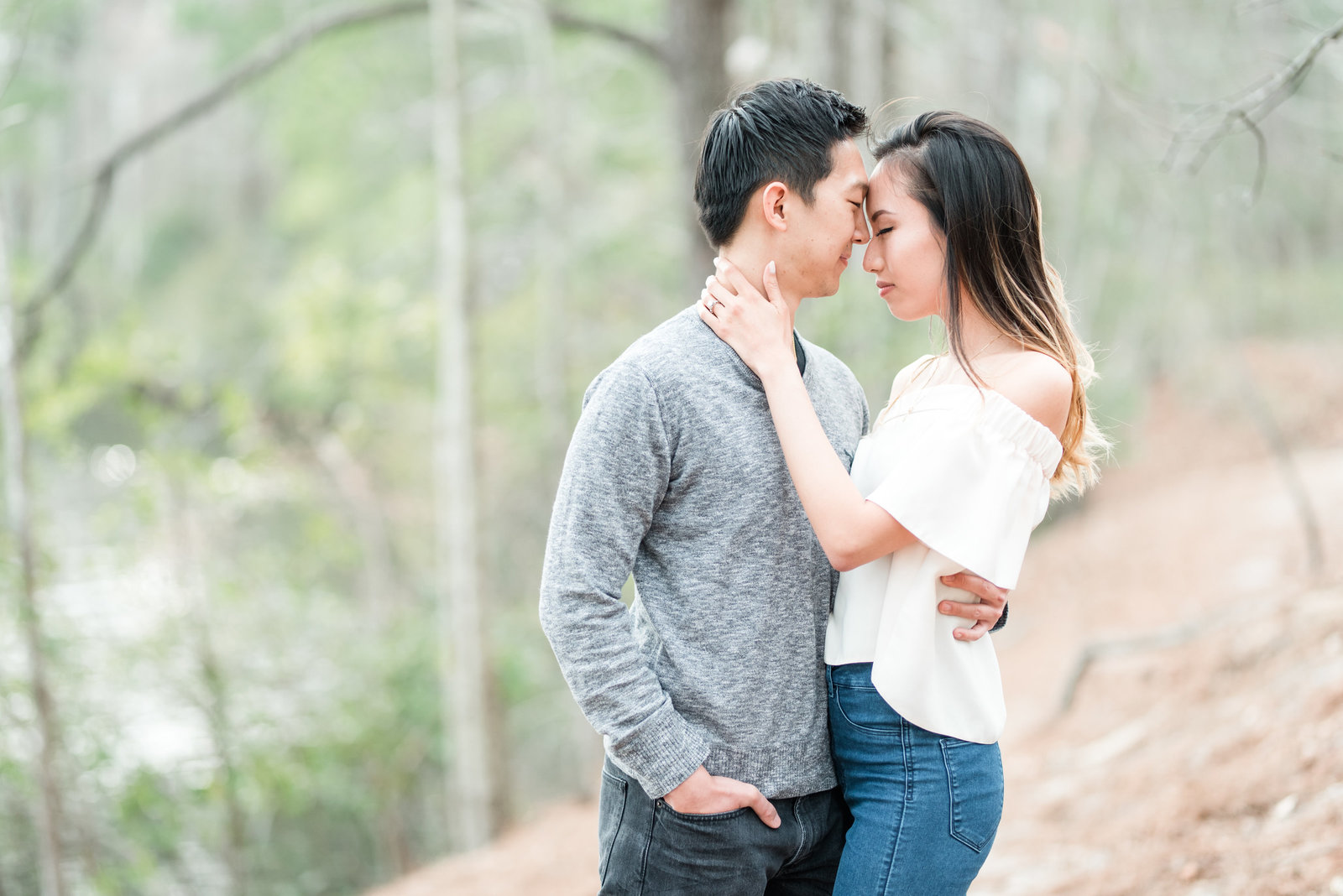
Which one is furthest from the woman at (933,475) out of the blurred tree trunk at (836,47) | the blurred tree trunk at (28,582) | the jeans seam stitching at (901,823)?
the blurred tree trunk at (28,582)

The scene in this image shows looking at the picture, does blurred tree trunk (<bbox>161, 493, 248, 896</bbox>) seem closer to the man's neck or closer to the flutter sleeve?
the man's neck

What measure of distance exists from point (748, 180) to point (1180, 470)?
51.6 feet

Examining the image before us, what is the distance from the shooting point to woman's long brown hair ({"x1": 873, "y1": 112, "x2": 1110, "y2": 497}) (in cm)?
188

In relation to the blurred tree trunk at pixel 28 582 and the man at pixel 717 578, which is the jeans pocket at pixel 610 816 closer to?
the man at pixel 717 578

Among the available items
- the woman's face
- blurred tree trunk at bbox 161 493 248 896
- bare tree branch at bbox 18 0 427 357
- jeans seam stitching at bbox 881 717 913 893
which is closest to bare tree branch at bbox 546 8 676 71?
bare tree branch at bbox 18 0 427 357

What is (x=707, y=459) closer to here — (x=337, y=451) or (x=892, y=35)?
(x=892, y=35)

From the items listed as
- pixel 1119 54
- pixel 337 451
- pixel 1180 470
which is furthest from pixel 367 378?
pixel 1180 470

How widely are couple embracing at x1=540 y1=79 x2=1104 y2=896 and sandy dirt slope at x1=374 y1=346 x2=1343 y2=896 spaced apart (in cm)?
161

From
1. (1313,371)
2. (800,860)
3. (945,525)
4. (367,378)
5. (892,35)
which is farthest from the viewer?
(1313,371)

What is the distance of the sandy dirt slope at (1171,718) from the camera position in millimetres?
3377

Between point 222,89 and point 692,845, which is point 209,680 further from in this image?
point 692,845

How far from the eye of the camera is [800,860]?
1.90 meters

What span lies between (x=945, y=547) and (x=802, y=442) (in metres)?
0.29

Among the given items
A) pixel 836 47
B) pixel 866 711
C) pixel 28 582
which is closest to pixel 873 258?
pixel 866 711
